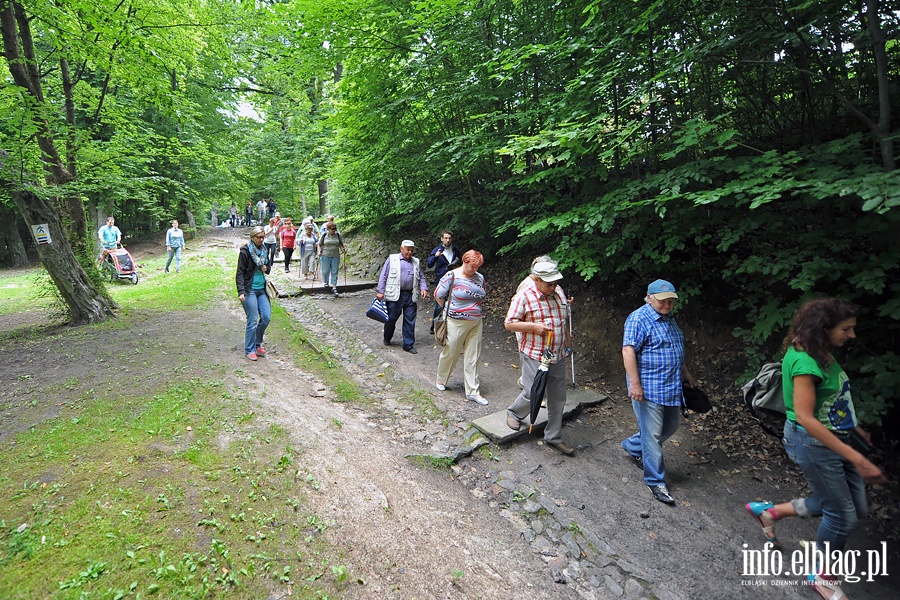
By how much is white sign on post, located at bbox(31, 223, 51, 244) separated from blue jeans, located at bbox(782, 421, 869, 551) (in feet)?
35.8

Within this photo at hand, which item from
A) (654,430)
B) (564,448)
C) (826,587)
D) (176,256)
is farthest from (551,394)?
A: (176,256)

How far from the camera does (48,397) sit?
5.13 metres

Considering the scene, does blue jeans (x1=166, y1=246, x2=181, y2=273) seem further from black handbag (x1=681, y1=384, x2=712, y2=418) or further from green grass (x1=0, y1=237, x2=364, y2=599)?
black handbag (x1=681, y1=384, x2=712, y2=418)

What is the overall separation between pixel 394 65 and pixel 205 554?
27.2ft

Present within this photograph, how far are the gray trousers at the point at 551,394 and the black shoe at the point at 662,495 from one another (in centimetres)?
106

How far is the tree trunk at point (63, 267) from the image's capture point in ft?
25.0

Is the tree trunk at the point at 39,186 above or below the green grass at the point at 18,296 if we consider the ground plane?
above

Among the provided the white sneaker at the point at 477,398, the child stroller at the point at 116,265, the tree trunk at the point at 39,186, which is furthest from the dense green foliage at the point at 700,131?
the child stroller at the point at 116,265

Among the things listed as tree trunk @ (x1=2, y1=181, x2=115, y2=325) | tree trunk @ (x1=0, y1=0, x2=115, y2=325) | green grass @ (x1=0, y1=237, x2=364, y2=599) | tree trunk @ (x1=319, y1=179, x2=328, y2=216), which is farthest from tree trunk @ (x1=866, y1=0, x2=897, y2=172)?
tree trunk @ (x1=319, y1=179, x2=328, y2=216)

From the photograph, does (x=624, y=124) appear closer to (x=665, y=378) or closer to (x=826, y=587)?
(x=665, y=378)

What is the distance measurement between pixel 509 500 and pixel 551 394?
1179 millimetres

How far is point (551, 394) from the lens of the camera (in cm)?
464

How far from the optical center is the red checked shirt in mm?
4422

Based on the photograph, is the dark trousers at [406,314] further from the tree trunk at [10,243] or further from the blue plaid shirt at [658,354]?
the tree trunk at [10,243]
